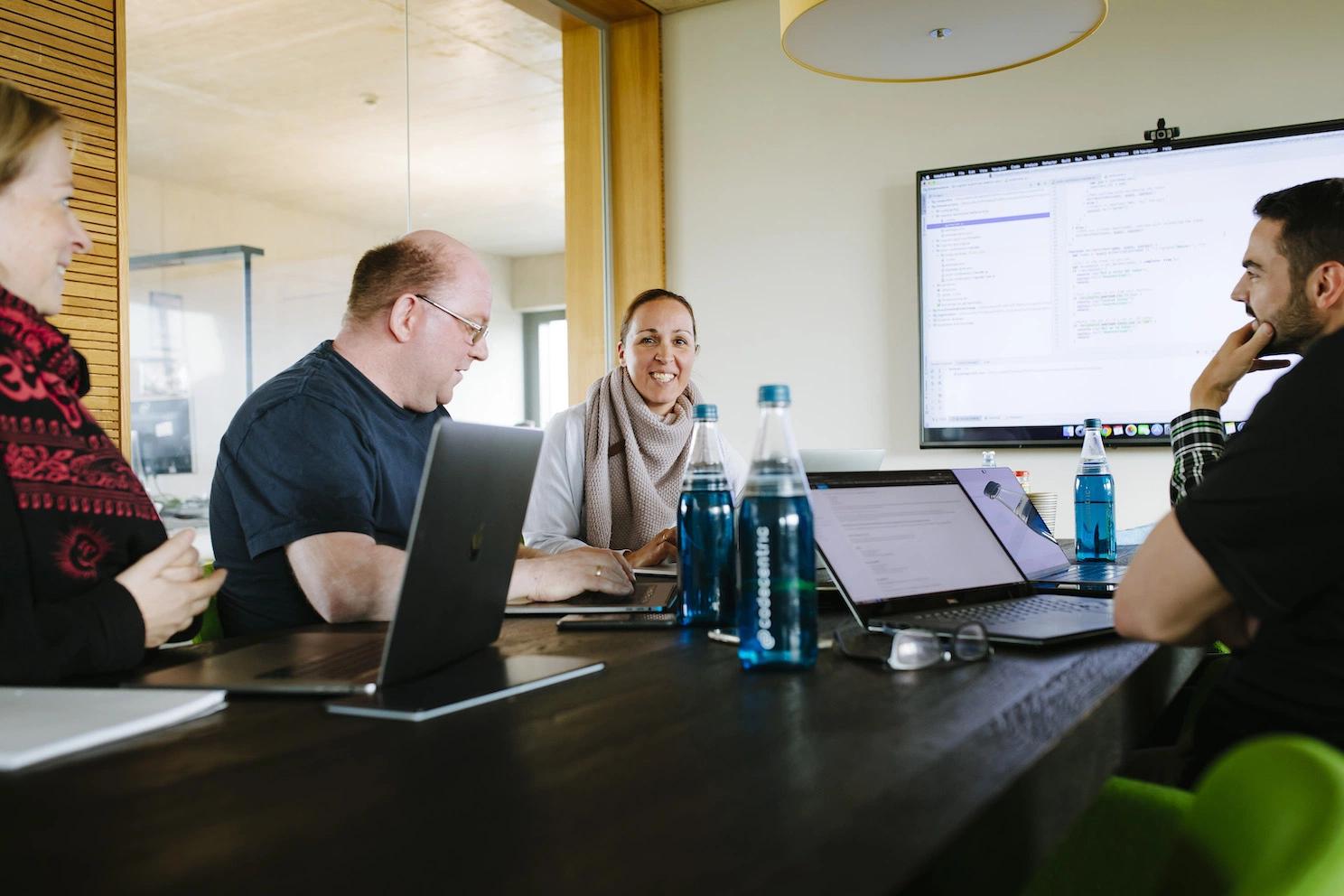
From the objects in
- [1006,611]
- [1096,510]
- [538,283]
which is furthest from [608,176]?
[1006,611]

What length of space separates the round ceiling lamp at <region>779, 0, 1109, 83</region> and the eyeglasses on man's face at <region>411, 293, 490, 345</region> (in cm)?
83

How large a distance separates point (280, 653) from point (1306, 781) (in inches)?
39.2

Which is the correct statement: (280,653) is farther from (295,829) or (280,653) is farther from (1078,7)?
(1078,7)

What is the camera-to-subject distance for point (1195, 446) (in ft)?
6.86

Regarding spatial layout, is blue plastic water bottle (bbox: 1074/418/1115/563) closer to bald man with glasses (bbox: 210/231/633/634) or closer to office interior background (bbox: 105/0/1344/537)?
bald man with glasses (bbox: 210/231/633/634)

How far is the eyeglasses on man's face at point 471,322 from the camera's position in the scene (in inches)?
75.5

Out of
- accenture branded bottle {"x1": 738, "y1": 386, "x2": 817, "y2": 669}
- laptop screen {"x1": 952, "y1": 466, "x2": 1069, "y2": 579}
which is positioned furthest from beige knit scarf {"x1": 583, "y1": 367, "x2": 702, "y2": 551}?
accenture branded bottle {"x1": 738, "y1": 386, "x2": 817, "y2": 669}

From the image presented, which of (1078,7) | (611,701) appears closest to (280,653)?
(611,701)

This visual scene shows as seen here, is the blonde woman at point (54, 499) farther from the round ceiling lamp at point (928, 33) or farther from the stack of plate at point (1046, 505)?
the stack of plate at point (1046, 505)

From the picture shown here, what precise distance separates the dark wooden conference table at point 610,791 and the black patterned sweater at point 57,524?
203mm

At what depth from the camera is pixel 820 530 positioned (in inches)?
52.8

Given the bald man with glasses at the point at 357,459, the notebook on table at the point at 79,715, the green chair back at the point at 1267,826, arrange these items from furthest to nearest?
the bald man with glasses at the point at 357,459 → the notebook on table at the point at 79,715 → the green chair back at the point at 1267,826

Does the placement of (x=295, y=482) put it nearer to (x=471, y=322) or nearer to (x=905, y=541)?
(x=471, y=322)

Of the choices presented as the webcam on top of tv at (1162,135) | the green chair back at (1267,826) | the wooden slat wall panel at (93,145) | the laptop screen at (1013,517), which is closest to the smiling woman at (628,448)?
the laptop screen at (1013,517)
